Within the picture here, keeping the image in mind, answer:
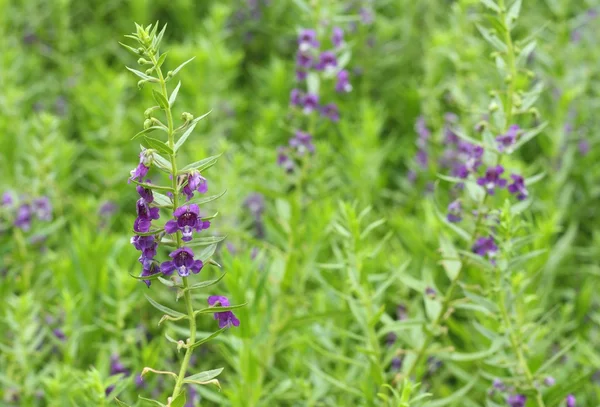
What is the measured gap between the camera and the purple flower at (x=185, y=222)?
77.9 inches

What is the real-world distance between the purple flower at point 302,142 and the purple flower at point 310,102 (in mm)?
136

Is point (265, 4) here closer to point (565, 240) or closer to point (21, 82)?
point (21, 82)

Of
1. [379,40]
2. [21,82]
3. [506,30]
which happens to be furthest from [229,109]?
[506,30]

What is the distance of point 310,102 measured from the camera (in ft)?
12.4

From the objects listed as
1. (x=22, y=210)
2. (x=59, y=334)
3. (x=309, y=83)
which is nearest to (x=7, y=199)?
(x=22, y=210)

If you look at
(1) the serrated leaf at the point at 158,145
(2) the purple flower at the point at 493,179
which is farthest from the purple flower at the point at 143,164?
(2) the purple flower at the point at 493,179

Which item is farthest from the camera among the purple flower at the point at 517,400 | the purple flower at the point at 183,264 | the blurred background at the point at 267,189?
the blurred background at the point at 267,189

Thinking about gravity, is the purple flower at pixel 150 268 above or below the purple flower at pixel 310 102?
above

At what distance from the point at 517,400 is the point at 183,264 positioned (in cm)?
153

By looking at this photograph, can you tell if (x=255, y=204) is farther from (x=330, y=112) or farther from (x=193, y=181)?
(x=193, y=181)

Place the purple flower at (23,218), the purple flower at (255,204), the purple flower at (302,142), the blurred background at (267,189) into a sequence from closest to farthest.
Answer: the blurred background at (267,189) → the purple flower at (302,142) → the purple flower at (23,218) → the purple flower at (255,204)

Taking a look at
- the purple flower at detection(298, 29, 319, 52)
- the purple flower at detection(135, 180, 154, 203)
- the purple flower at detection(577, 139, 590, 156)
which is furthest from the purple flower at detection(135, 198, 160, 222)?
the purple flower at detection(577, 139, 590, 156)

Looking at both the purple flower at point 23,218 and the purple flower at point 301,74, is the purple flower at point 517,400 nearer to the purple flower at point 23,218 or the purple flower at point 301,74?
the purple flower at point 301,74

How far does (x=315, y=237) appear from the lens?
11.8ft
